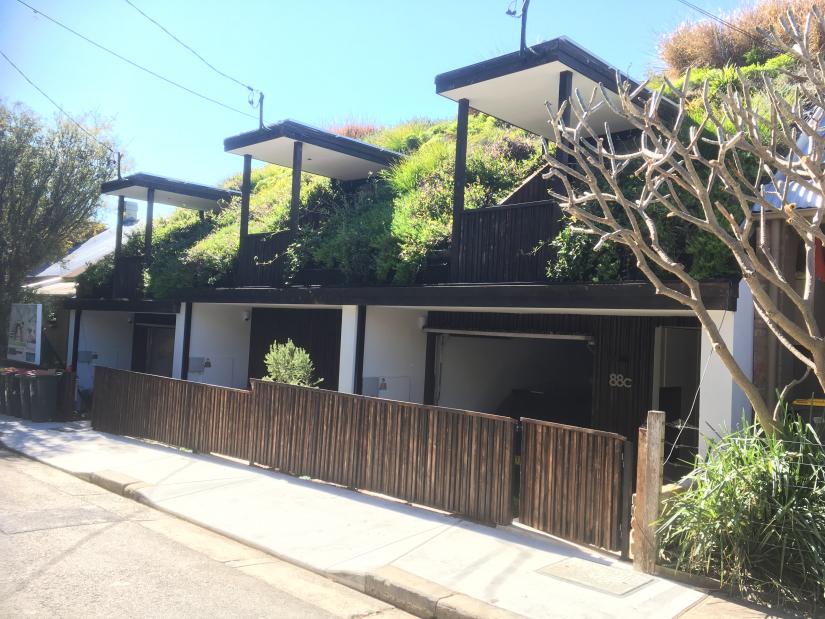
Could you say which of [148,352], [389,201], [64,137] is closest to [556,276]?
[389,201]

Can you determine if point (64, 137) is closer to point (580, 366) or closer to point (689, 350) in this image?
point (580, 366)

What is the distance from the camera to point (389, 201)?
44.8 feet

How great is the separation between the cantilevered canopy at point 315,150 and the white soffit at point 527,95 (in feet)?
12.9

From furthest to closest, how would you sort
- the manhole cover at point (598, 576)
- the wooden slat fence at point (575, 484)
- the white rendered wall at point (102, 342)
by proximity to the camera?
the white rendered wall at point (102, 342) < the wooden slat fence at point (575, 484) < the manhole cover at point (598, 576)

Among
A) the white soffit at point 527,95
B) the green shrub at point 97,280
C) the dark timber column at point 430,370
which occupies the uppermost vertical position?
the white soffit at point 527,95

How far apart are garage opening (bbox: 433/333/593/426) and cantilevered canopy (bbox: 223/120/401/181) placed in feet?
14.4

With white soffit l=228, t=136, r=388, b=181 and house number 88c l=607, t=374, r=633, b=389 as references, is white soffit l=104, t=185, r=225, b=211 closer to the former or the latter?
white soffit l=228, t=136, r=388, b=181

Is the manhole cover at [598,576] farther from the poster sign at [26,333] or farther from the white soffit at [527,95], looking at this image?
the poster sign at [26,333]

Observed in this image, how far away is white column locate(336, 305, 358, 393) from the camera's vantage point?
431 inches

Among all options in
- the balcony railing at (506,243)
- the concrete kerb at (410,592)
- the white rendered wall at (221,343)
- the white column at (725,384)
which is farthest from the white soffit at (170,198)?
the white column at (725,384)

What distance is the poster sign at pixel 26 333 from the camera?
571 inches

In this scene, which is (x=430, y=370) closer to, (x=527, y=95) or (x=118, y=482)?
(x=527, y=95)

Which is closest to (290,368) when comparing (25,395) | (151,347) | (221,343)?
(221,343)

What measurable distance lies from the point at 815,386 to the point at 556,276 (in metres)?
3.48
